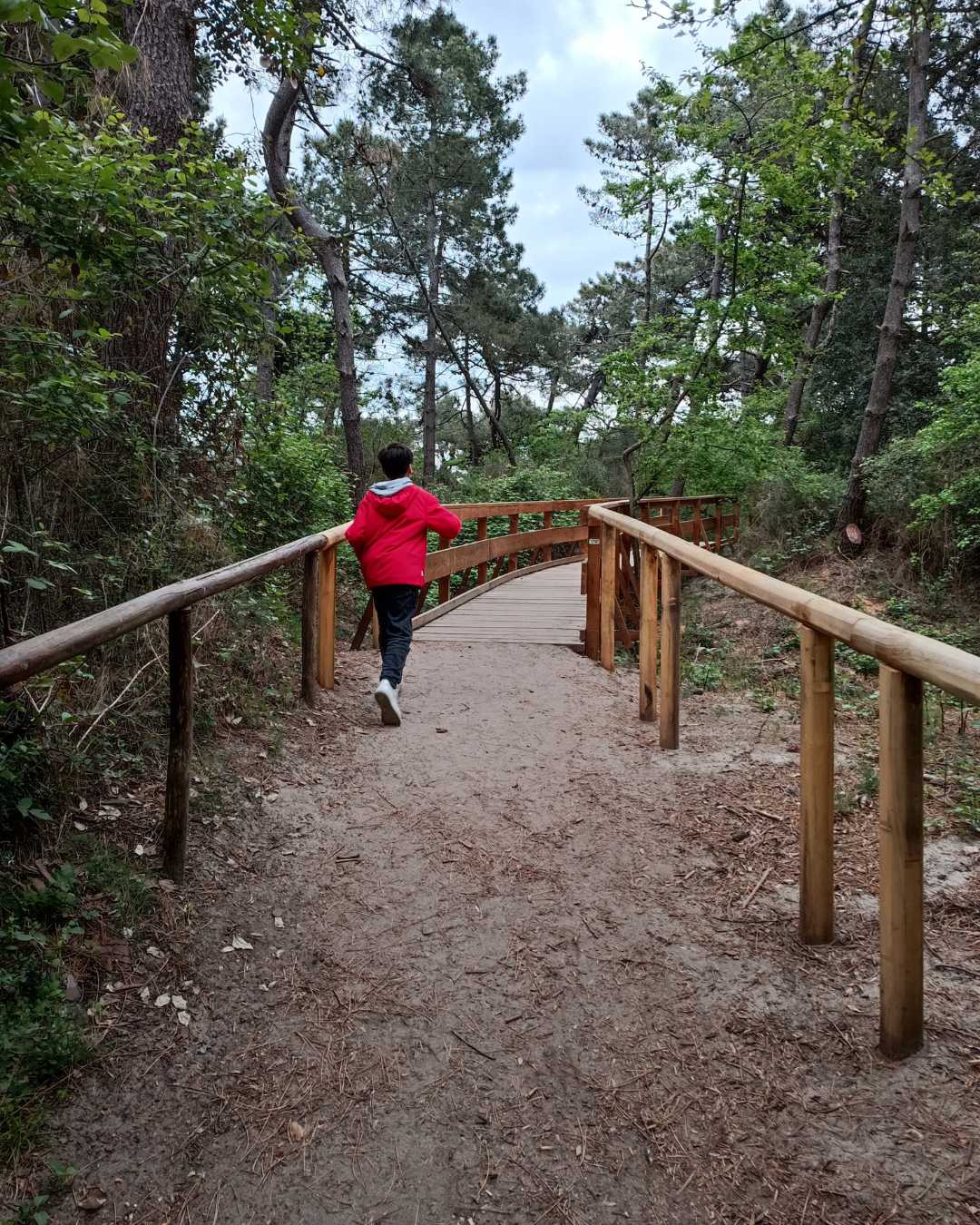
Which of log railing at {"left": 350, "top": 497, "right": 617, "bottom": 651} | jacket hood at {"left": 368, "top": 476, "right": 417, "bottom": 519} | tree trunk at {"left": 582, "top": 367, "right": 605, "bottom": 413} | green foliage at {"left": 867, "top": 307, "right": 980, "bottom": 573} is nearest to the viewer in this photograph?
jacket hood at {"left": 368, "top": 476, "right": 417, "bottom": 519}

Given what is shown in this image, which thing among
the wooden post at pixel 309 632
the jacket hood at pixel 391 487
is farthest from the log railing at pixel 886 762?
the wooden post at pixel 309 632

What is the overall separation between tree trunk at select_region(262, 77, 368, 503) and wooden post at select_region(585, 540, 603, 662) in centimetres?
500

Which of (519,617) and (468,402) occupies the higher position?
(468,402)

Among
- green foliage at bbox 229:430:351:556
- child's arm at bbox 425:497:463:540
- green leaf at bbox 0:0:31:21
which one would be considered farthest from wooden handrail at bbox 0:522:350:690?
green foliage at bbox 229:430:351:556

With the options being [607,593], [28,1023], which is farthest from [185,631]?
[607,593]

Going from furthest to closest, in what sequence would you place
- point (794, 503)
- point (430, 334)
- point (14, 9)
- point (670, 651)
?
point (430, 334), point (794, 503), point (670, 651), point (14, 9)

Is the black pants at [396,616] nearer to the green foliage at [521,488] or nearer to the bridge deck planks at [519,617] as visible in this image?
the bridge deck planks at [519,617]

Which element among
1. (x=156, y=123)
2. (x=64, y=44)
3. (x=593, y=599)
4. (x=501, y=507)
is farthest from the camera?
(x=501, y=507)

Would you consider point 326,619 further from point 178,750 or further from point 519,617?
point 519,617

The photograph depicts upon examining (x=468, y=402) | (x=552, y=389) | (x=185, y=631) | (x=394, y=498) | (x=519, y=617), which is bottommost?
(x=519, y=617)

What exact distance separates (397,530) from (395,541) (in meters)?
0.07

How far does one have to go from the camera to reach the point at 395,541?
5031 mm

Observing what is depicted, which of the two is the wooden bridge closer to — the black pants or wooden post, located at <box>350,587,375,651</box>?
the black pants

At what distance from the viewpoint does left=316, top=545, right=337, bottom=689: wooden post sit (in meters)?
5.20
